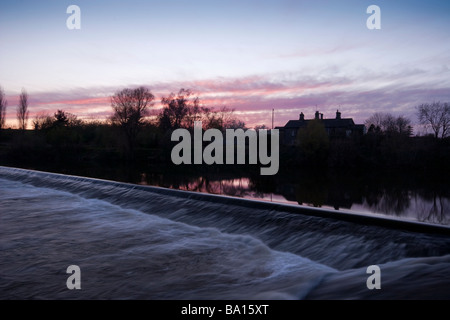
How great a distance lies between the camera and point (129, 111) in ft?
124

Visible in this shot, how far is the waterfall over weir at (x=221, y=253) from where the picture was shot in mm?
3146

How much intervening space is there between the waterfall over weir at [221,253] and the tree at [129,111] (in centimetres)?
3170

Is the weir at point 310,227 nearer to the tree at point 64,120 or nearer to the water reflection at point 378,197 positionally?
the water reflection at point 378,197

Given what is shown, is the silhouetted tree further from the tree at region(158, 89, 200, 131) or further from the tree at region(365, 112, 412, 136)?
the tree at region(365, 112, 412, 136)

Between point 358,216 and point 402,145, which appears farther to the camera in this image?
point 402,145

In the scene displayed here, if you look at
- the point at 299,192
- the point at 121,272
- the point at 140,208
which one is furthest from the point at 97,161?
the point at 121,272

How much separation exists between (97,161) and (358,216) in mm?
35412

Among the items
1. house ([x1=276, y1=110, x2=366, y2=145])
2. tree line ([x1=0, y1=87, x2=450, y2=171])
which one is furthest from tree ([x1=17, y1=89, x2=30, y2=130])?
house ([x1=276, y1=110, x2=366, y2=145])

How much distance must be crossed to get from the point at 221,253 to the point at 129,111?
1417 inches

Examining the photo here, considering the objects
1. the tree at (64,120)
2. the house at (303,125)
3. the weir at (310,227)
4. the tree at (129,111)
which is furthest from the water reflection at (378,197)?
the tree at (64,120)

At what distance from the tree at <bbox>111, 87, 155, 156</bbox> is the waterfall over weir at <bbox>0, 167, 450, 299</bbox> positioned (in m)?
31.7

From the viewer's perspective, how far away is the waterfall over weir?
3146mm
